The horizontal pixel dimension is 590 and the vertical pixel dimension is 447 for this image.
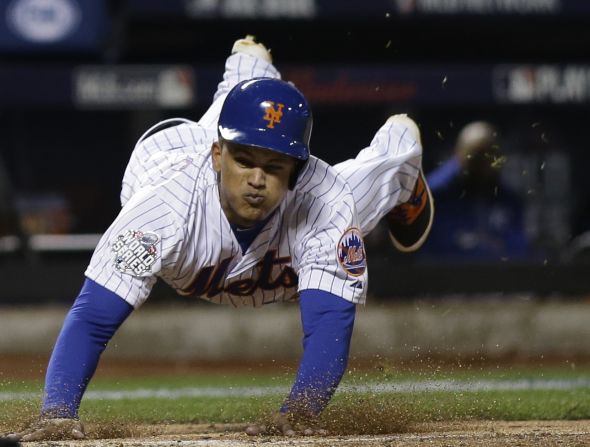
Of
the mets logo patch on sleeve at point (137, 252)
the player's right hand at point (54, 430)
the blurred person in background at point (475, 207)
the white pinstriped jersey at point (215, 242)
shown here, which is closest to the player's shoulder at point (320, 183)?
the white pinstriped jersey at point (215, 242)

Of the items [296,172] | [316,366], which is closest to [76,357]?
[316,366]

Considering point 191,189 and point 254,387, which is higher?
point 191,189

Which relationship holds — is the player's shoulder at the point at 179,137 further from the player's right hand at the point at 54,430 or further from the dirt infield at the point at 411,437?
the player's right hand at the point at 54,430

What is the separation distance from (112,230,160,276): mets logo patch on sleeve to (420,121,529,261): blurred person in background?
369 cm

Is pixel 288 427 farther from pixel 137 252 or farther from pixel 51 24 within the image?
pixel 51 24

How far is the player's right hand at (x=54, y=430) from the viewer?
373 cm

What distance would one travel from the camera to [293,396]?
3.96 metres

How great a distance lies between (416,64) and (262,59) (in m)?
5.15

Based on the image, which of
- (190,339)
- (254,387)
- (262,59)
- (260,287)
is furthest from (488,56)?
(260,287)

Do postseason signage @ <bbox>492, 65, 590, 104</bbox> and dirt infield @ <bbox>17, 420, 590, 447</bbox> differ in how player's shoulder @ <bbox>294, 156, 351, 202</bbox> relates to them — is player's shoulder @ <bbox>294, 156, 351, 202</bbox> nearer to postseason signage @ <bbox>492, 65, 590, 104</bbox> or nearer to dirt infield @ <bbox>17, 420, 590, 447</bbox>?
dirt infield @ <bbox>17, 420, 590, 447</bbox>

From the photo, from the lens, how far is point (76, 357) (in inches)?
151

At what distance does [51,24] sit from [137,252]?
5691 millimetres

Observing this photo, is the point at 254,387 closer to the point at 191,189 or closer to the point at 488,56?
the point at 191,189

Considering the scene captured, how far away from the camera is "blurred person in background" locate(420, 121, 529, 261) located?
305 inches
